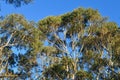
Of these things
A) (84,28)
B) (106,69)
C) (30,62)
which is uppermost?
(84,28)

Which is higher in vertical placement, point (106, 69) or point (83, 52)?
point (83, 52)

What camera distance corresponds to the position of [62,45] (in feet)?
131

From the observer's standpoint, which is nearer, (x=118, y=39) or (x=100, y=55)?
(x=118, y=39)

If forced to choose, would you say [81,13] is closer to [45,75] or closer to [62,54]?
[62,54]

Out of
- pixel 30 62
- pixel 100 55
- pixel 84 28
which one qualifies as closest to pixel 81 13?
pixel 84 28

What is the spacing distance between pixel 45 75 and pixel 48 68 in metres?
1.51

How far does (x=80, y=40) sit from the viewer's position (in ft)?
127

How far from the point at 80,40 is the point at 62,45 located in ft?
7.22

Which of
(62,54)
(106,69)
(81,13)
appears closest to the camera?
(106,69)

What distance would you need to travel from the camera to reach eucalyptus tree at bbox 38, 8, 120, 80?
36031 millimetres

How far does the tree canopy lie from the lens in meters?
35.1

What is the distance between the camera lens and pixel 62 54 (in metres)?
40.0

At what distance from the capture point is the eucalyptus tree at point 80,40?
118 ft

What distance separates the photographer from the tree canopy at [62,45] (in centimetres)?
3512
